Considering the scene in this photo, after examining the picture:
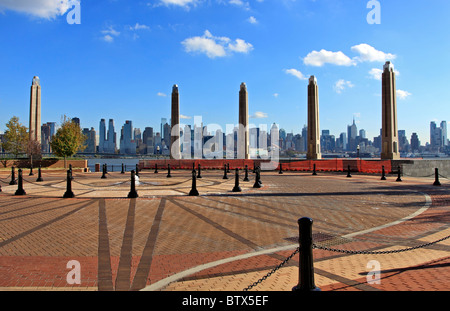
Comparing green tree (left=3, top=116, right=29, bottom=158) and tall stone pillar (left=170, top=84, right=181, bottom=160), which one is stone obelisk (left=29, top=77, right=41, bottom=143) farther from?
tall stone pillar (left=170, top=84, right=181, bottom=160)

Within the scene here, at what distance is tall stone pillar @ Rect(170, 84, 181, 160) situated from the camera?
4259cm

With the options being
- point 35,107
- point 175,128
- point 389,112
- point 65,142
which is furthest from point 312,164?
point 35,107

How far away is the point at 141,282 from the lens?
4.52 meters

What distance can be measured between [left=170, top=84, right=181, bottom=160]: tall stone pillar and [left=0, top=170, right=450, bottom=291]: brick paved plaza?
100 feet

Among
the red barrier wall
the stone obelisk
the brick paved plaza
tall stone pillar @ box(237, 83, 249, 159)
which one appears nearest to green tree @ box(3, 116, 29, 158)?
the stone obelisk

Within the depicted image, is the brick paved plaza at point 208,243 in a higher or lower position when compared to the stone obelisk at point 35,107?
lower

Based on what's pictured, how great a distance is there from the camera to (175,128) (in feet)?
141

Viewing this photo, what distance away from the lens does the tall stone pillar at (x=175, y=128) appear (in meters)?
42.6

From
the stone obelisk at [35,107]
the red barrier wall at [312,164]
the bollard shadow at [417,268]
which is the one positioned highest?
the stone obelisk at [35,107]

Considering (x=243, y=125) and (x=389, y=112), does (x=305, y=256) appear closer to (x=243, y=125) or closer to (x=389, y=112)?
(x=389, y=112)

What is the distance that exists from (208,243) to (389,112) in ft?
109

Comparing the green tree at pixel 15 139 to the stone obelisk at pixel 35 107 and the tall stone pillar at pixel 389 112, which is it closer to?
the stone obelisk at pixel 35 107

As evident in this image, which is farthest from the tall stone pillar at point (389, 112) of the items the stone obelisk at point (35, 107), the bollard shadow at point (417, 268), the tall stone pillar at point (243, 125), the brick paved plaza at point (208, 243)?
the stone obelisk at point (35, 107)

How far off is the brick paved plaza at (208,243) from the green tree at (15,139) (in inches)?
1323
